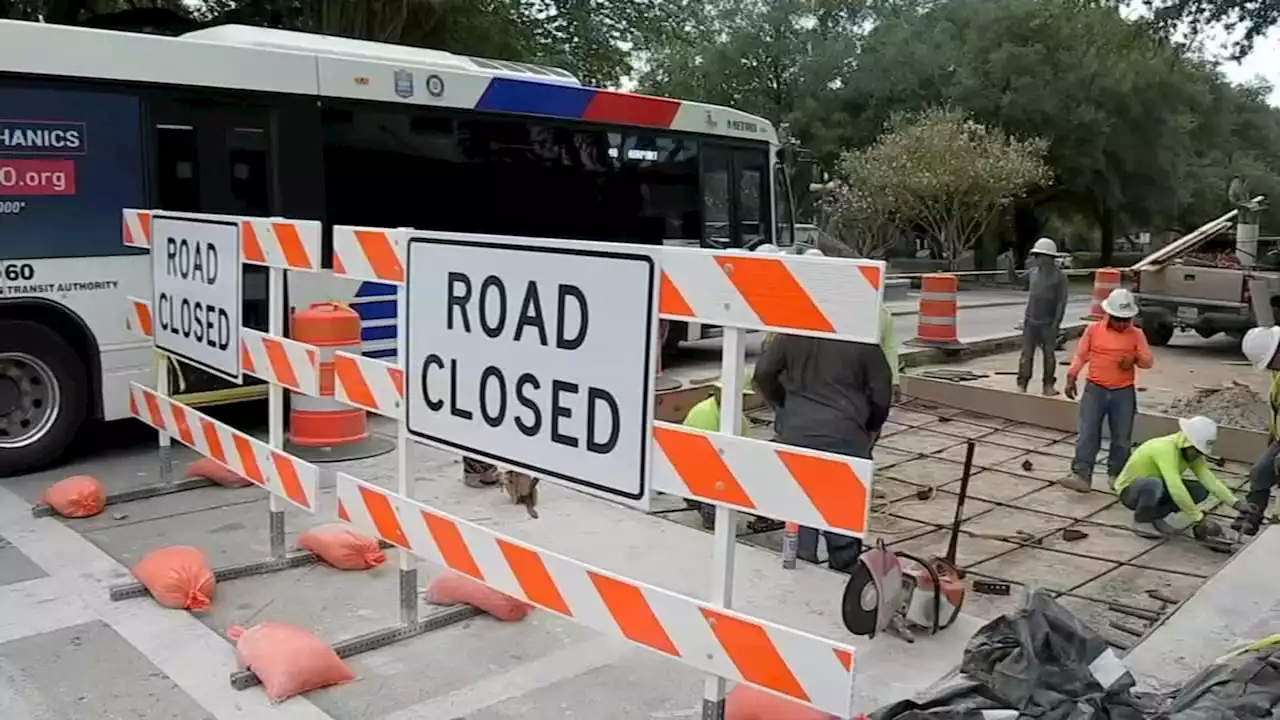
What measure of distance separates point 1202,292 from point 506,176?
11124 mm

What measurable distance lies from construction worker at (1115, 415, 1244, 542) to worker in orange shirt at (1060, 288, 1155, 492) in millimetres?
983

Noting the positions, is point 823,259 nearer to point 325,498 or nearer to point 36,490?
point 325,498

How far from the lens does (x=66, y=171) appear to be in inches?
312

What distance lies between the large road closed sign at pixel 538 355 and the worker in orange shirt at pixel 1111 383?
18.5 feet

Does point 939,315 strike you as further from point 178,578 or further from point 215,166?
point 178,578

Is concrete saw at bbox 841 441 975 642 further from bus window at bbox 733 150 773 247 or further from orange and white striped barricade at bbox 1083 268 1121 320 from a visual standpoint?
orange and white striped barricade at bbox 1083 268 1121 320

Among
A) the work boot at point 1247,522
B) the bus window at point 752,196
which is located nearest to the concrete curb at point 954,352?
the bus window at point 752,196

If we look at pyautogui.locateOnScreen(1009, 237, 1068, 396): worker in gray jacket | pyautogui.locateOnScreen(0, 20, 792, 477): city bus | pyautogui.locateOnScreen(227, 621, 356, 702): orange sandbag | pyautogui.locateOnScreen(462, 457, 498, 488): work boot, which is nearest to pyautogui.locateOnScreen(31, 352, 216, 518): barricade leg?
pyautogui.locateOnScreen(0, 20, 792, 477): city bus

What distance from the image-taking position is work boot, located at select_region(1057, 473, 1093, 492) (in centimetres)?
817

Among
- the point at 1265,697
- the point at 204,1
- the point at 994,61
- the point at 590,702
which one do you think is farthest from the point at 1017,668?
the point at 994,61

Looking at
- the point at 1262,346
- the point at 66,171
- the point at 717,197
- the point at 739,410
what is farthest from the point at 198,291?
the point at 717,197

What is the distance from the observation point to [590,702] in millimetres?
4328

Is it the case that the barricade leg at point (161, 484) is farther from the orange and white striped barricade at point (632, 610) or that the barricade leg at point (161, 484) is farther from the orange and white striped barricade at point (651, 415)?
the orange and white striped barricade at point (651, 415)

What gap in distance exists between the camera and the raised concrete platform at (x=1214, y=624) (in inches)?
183
